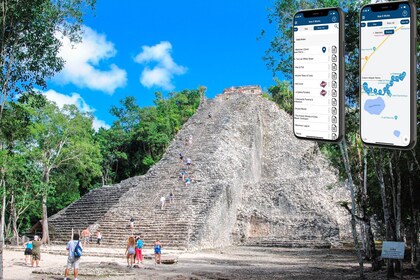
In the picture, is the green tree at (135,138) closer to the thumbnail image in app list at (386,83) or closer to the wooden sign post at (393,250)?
the wooden sign post at (393,250)

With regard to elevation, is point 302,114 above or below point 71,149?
below

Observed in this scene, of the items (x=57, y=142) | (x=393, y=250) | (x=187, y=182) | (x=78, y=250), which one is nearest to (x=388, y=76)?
(x=393, y=250)

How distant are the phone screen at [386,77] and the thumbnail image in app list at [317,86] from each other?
0.14 meters

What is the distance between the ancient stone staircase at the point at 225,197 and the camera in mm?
24578

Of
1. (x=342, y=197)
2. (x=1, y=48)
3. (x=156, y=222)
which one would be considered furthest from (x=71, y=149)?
(x=1, y=48)

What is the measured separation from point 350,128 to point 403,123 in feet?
35.0

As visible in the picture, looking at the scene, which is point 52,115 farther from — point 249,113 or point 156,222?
point 249,113

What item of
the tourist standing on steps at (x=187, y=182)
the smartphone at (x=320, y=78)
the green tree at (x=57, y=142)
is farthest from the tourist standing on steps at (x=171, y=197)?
the smartphone at (x=320, y=78)

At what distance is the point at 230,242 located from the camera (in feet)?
88.6

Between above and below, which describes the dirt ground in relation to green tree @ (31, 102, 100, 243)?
below

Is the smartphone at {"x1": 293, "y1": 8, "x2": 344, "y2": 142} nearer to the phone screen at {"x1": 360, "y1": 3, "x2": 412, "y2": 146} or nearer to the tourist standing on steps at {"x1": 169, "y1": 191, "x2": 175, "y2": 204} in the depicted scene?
the phone screen at {"x1": 360, "y1": 3, "x2": 412, "y2": 146}

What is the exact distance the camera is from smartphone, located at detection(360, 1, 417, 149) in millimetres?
2193

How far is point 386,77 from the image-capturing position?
88.8 inches

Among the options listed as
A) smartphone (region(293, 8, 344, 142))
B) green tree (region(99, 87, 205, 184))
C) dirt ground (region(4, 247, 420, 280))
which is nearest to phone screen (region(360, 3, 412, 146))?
smartphone (region(293, 8, 344, 142))
